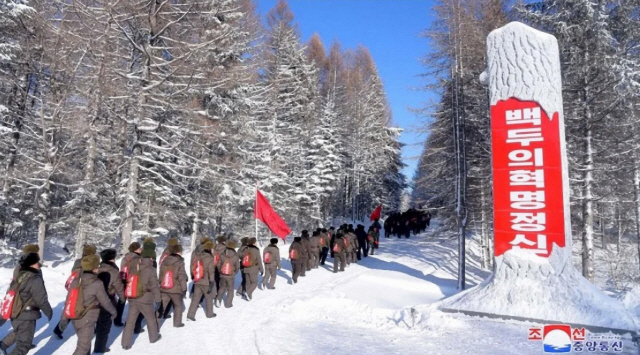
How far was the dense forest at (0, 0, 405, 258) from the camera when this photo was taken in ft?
45.9

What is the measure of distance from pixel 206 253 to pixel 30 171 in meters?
11.6

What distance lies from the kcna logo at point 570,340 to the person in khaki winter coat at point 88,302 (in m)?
6.35

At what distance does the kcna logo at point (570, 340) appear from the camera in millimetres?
6062

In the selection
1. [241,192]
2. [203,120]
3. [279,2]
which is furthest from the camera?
[279,2]

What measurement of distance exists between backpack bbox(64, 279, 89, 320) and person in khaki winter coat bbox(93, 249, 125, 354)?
90 centimetres

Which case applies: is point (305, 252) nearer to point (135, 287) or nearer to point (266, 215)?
point (266, 215)

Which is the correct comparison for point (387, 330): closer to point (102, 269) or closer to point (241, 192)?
point (102, 269)

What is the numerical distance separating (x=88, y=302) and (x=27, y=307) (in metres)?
0.71

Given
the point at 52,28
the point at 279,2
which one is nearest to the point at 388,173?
the point at 279,2

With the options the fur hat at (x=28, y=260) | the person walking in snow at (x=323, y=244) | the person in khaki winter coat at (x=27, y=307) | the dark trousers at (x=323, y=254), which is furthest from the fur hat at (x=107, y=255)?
the dark trousers at (x=323, y=254)

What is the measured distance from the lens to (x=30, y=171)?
16109mm

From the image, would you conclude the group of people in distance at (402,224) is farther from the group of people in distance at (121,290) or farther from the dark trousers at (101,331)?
the dark trousers at (101,331)

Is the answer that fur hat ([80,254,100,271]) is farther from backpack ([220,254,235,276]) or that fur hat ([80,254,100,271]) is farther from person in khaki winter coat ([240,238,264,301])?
person in khaki winter coat ([240,238,264,301])

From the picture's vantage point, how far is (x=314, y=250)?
16359mm
